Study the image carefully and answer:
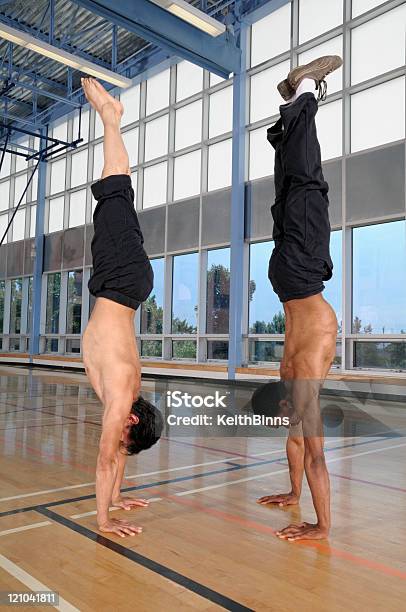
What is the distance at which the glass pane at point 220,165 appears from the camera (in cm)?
1003

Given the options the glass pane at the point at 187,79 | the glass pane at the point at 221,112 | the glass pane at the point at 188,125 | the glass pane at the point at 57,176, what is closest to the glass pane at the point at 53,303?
the glass pane at the point at 57,176

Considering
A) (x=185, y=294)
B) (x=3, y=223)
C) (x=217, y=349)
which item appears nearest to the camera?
(x=217, y=349)

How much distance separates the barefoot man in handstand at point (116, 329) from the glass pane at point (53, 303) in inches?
461

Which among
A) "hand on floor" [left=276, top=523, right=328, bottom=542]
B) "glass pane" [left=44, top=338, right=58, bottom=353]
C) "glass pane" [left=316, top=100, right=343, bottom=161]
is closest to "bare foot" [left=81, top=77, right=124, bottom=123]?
"hand on floor" [left=276, top=523, right=328, bottom=542]

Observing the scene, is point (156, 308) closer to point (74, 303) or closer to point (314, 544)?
point (74, 303)

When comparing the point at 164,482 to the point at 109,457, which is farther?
the point at 164,482

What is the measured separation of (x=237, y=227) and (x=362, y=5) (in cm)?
372

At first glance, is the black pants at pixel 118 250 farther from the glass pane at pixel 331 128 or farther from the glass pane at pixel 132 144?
the glass pane at pixel 132 144

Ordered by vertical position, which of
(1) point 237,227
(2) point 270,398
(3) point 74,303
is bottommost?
(2) point 270,398

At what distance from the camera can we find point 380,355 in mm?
7582

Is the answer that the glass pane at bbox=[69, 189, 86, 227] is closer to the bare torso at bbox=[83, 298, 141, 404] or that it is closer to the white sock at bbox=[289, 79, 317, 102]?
the bare torso at bbox=[83, 298, 141, 404]

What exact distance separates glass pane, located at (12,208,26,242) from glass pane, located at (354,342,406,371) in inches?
428

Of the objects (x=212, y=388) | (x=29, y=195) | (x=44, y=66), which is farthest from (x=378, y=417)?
(x=29, y=195)

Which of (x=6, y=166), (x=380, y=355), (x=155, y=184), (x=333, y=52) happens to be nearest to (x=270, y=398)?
(x=380, y=355)
